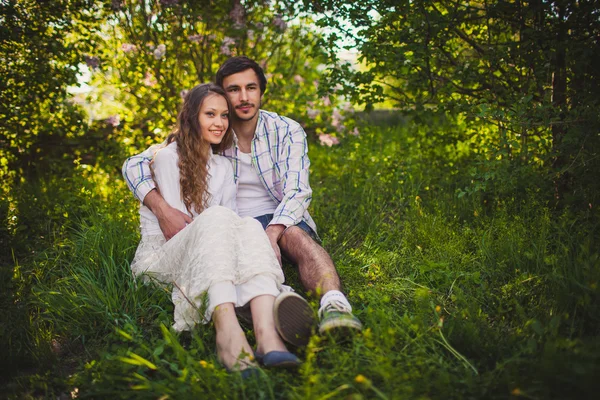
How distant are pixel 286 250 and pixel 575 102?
210 centimetres

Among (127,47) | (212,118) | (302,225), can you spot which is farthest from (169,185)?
(127,47)

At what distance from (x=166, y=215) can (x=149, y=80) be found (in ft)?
7.85

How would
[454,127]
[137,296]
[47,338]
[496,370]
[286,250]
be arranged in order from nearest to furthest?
[496,370]
[47,338]
[137,296]
[286,250]
[454,127]

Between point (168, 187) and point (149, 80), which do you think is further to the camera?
point (149, 80)

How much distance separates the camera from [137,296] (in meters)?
2.60

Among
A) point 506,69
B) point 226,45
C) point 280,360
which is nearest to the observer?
point 280,360

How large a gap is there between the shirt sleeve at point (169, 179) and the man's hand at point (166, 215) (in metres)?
0.04

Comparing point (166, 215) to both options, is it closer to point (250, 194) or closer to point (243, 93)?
point (250, 194)

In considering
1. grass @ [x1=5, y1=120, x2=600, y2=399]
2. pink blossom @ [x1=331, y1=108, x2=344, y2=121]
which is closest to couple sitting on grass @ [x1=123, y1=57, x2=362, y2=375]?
grass @ [x1=5, y1=120, x2=600, y2=399]

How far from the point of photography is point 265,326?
2062 millimetres

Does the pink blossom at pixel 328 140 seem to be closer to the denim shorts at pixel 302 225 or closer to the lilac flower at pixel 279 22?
the lilac flower at pixel 279 22

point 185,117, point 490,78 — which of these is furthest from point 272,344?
Result: point 490,78

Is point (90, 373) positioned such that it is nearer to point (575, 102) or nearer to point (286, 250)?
point (286, 250)

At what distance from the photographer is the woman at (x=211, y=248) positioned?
206cm
